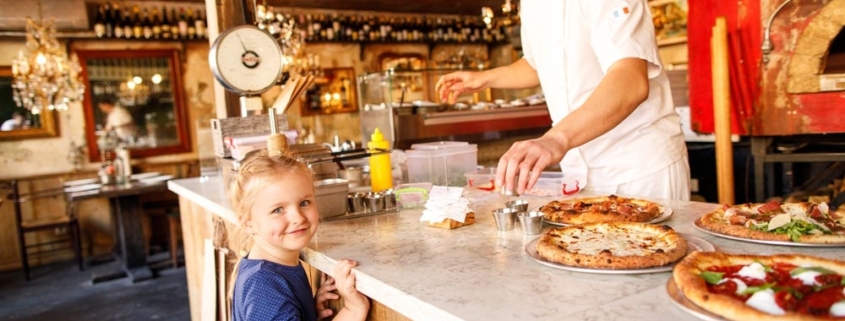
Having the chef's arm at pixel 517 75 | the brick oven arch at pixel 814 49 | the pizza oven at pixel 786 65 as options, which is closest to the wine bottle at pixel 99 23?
the chef's arm at pixel 517 75

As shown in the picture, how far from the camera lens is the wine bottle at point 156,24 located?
7.08 meters

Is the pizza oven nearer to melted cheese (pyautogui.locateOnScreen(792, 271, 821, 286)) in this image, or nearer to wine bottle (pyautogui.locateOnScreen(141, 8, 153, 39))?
melted cheese (pyautogui.locateOnScreen(792, 271, 821, 286))

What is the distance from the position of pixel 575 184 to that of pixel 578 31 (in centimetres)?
54

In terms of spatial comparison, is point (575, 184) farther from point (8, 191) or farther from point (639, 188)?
point (8, 191)

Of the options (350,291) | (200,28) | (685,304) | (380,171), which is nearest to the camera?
(685,304)

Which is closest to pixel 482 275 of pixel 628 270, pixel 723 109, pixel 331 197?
pixel 628 270

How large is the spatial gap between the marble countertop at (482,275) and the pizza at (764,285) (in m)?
0.06

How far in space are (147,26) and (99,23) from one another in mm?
544

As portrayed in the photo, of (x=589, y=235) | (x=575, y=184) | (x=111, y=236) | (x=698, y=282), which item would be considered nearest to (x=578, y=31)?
(x=575, y=184)

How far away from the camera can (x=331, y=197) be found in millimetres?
1974

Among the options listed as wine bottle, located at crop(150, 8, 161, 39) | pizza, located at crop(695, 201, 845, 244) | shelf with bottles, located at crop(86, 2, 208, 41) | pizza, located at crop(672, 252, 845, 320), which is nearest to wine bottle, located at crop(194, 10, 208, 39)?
shelf with bottles, located at crop(86, 2, 208, 41)

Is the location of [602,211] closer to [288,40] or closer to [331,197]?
[331,197]

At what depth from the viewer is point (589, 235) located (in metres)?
1.37

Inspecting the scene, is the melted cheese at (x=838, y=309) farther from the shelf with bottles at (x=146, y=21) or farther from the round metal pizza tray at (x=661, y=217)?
the shelf with bottles at (x=146, y=21)
